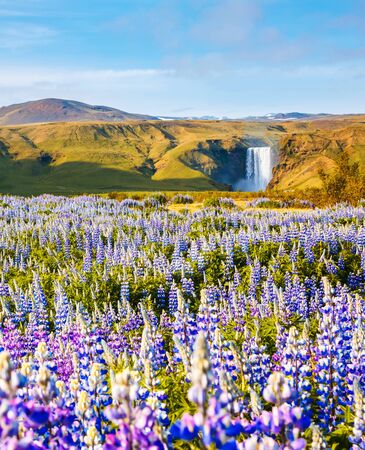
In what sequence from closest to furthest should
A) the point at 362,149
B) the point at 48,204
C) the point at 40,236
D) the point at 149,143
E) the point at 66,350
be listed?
1. the point at 66,350
2. the point at 40,236
3. the point at 48,204
4. the point at 362,149
5. the point at 149,143

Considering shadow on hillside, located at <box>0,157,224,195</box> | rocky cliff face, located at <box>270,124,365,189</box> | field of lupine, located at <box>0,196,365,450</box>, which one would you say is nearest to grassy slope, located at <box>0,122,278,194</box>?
shadow on hillside, located at <box>0,157,224,195</box>

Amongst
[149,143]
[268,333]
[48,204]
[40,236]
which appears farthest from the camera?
[149,143]

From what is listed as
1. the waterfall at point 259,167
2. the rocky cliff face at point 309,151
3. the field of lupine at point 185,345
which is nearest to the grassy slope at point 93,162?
the waterfall at point 259,167

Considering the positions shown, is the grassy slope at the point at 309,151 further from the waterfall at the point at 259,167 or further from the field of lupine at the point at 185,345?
the field of lupine at the point at 185,345

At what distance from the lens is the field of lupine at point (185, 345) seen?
7.16 feet

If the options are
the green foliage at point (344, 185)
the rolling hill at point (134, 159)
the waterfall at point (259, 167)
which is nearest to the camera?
the green foliage at point (344, 185)

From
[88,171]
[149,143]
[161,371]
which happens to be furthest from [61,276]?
[149,143]

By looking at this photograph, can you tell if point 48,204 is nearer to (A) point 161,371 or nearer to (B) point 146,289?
(B) point 146,289

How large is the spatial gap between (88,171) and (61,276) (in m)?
126

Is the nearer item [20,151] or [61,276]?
[61,276]

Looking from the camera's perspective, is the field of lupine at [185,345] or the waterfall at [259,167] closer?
the field of lupine at [185,345]

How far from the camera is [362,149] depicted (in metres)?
66.1

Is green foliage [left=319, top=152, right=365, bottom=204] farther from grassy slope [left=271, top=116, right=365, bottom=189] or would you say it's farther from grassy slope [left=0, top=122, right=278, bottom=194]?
grassy slope [left=0, top=122, right=278, bottom=194]

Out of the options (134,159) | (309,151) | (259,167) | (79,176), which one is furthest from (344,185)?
(134,159)
